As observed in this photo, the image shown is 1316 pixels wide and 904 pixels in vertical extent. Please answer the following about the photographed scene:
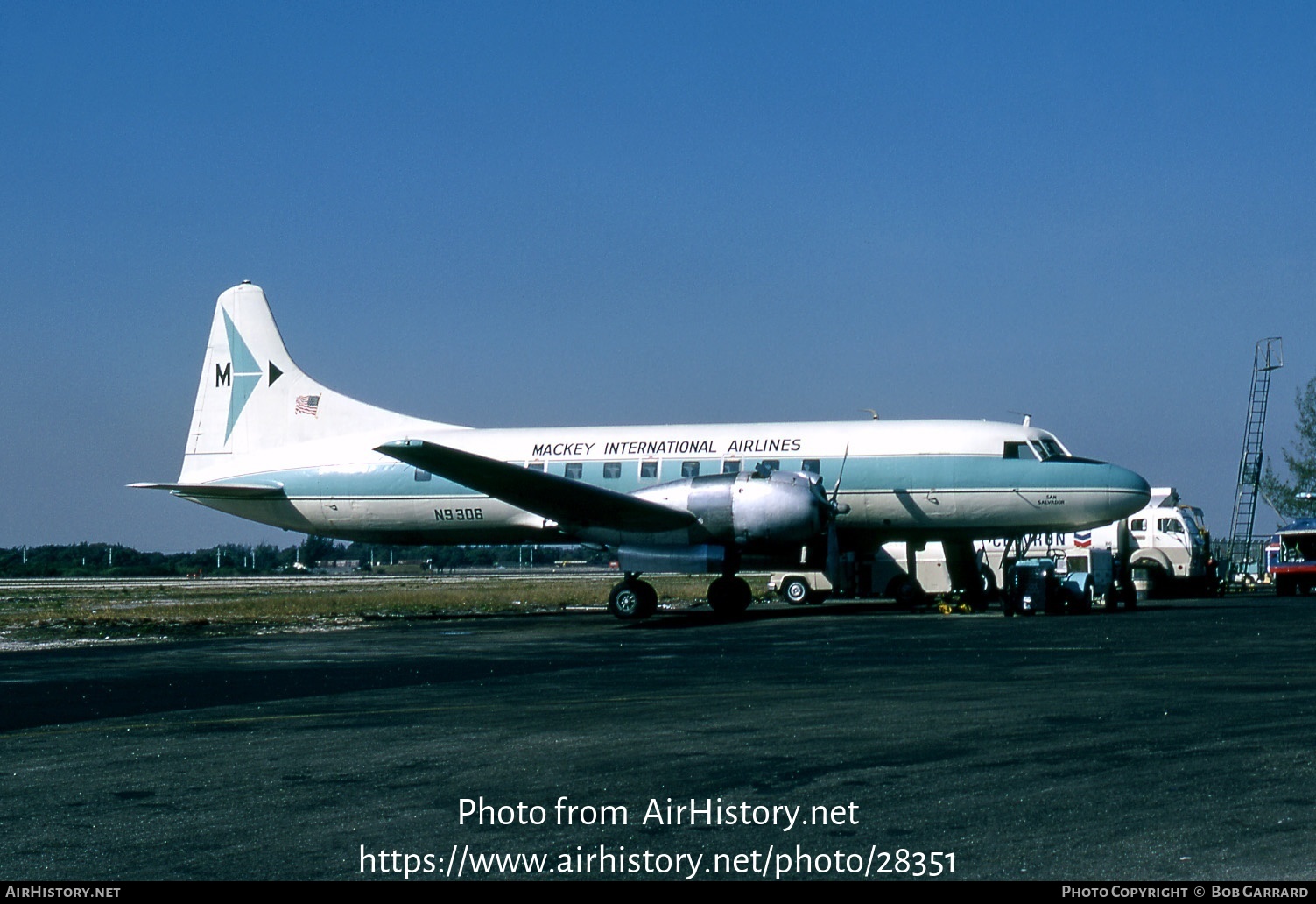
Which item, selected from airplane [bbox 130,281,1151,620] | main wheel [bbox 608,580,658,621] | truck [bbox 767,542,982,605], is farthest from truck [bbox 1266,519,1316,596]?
main wheel [bbox 608,580,658,621]

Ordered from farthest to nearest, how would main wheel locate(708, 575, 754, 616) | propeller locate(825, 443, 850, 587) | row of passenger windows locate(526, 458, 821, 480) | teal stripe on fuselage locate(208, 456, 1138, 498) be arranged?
row of passenger windows locate(526, 458, 821, 480)
teal stripe on fuselage locate(208, 456, 1138, 498)
main wheel locate(708, 575, 754, 616)
propeller locate(825, 443, 850, 587)

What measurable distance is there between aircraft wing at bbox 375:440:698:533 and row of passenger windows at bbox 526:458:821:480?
82.0 inches

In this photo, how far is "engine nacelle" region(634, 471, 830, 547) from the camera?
2595 cm

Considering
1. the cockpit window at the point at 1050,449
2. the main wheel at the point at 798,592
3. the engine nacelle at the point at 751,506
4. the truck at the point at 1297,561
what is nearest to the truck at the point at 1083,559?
the main wheel at the point at 798,592

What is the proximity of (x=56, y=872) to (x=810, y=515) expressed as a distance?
832 inches

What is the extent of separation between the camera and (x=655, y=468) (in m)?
30.2

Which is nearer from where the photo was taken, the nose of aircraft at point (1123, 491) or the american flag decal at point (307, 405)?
the nose of aircraft at point (1123, 491)

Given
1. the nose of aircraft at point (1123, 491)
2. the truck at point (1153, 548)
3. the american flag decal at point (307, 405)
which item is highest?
the american flag decal at point (307, 405)

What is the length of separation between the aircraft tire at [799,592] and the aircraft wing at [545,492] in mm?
10908

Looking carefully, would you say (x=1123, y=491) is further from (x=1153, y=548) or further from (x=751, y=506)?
(x=1153, y=548)

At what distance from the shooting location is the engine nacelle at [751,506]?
2595cm

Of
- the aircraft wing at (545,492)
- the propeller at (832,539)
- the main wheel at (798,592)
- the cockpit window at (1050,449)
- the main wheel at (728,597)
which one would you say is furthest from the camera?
the main wheel at (798,592)

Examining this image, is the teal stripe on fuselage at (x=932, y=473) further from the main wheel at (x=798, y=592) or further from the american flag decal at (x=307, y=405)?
the main wheel at (x=798, y=592)

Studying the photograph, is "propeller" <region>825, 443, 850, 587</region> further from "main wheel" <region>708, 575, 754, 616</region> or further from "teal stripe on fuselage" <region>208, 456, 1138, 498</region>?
"main wheel" <region>708, 575, 754, 616</region>
